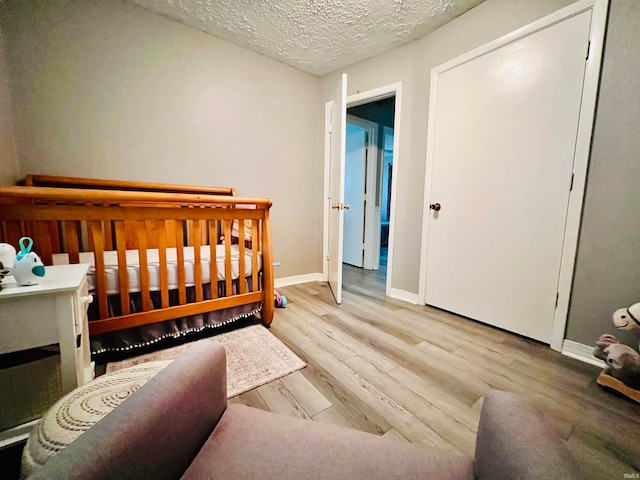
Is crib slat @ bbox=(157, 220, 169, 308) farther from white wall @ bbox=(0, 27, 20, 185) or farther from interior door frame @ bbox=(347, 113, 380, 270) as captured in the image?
interior door frame @ bbox=(347, 113, 380, 270)

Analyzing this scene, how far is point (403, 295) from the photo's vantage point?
2.44 meters

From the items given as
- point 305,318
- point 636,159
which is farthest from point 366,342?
point 636,159

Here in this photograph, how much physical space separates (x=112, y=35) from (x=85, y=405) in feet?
7.85

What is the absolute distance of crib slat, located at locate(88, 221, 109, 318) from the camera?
4.14 feet

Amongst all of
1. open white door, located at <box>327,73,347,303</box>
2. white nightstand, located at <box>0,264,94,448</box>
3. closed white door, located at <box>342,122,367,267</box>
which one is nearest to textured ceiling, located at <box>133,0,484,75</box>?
open white door, located at <box>327,73,347,303</box>

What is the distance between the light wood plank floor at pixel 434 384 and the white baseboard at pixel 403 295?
339mm

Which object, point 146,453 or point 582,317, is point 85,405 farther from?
point 582,317

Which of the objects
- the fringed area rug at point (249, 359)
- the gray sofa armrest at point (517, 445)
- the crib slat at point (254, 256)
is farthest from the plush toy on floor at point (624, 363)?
the crib slat at point (254, 256)

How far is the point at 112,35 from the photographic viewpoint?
1819 millimetres

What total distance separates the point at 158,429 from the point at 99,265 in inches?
46.4

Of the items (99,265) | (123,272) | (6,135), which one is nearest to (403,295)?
(123,272)

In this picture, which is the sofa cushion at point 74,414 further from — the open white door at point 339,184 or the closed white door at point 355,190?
the closed white door at point 355,190

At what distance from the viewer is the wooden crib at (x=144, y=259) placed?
3.93 ft

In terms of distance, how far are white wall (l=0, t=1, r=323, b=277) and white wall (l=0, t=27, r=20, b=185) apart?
45 millimetres
